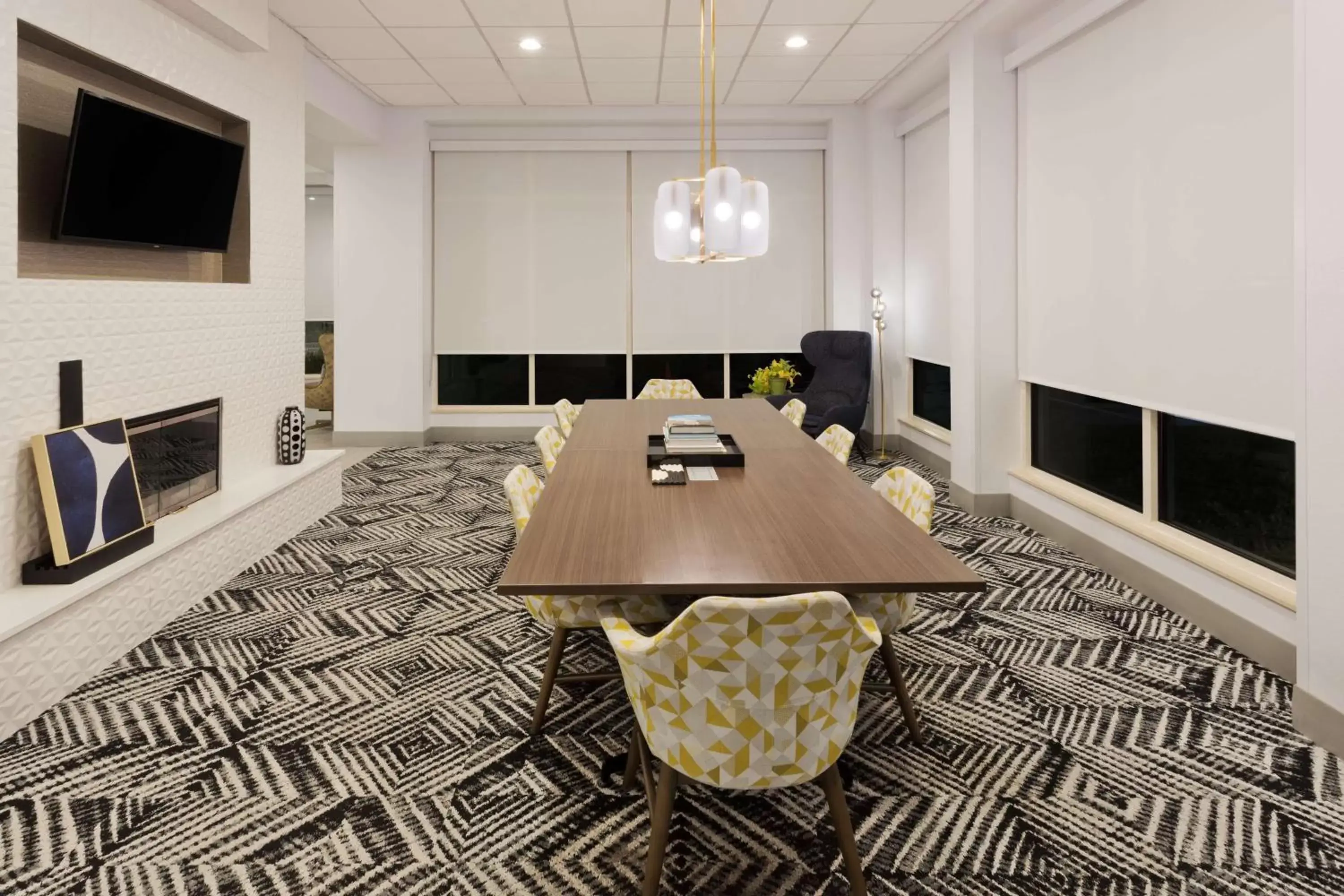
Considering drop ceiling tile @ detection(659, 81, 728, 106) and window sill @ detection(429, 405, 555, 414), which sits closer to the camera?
drop ceiling tile @ detection(659, 81, 728, 106)

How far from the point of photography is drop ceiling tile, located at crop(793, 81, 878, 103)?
7285 mm

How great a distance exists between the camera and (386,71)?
6805 mm

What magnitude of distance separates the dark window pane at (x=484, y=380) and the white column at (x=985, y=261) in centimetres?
480

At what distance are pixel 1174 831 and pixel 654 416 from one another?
322 centimetres

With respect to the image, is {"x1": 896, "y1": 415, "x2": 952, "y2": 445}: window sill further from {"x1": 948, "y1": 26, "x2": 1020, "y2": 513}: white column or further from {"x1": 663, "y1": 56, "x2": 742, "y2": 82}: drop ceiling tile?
{"x1": 663, "y1": 56, "x2": 742, "y2": 82}: drop ceiling tile

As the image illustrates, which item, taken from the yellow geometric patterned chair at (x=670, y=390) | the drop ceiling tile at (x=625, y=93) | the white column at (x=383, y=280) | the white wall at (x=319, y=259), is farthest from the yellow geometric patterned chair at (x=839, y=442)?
the white wall at (x=319, y=259)

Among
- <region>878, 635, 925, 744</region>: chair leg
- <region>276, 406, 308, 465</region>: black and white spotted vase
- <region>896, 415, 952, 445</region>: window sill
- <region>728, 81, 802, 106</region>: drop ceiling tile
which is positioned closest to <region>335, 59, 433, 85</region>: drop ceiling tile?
<region>728, 81, 802, 106</region>: drop ceiling tile

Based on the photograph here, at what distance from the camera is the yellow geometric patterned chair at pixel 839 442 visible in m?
3.90

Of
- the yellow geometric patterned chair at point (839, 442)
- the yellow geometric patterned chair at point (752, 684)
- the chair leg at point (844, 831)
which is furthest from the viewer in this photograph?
the yellow geometric patterned chair at point (839, 442)

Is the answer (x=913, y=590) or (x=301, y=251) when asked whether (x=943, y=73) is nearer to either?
(x=301, y=251)

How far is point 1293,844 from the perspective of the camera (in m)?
2.17

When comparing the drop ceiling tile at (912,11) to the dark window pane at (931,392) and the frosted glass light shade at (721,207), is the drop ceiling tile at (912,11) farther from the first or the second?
the dark window pane at (931,392)

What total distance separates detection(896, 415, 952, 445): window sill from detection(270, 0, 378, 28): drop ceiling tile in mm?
5096

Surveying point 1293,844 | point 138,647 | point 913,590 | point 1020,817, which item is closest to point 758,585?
point 913,590
